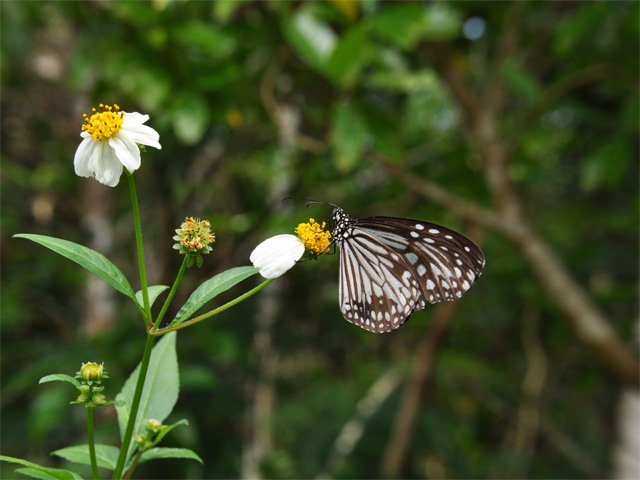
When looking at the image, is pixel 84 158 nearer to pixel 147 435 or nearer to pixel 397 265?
pixel 147 435

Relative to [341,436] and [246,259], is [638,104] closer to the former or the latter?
[246,259]

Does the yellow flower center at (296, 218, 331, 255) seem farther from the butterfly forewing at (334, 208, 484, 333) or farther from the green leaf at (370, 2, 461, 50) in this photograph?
the green leaf at (370, 2, 461, 50)

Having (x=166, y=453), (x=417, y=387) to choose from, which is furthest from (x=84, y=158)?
(x=417, y=387)

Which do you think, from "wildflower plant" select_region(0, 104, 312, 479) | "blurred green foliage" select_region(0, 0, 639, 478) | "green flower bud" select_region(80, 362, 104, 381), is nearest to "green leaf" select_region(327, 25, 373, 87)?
"blurred green foliage" select_region(0, 0, 639, 478)

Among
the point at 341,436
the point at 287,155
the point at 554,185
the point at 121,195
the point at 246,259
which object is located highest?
the point at 554,185

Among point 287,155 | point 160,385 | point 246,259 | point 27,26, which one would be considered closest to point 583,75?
point 287,155

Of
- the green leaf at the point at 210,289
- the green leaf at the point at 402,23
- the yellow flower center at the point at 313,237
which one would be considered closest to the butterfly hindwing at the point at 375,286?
the yellow flower center at the point at 313,237

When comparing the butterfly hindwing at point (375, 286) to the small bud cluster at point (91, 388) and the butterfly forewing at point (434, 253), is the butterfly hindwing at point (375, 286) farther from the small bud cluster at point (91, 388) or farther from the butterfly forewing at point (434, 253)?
the small bud cluster at point (91, 388)
